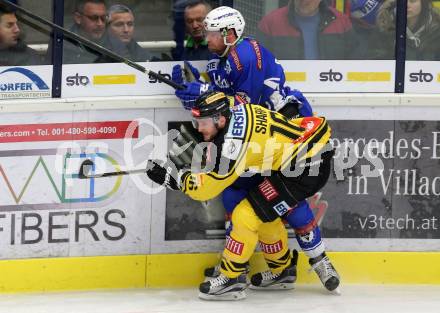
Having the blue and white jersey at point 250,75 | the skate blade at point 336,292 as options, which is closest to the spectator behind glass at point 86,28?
the blue and white jersey at point 250,75

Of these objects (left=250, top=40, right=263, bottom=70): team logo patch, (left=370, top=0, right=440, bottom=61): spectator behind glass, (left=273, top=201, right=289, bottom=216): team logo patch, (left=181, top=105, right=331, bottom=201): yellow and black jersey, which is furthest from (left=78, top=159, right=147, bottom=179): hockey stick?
(left=370, top=0, right=440, bottom=61): spectator behind glass

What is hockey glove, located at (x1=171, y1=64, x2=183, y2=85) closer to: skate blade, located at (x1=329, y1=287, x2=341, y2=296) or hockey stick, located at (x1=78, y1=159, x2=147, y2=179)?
hockey stick, located at (x1=78, y1=159, x2=147, y2=179)

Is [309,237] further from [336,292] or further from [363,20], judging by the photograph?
[363,20]

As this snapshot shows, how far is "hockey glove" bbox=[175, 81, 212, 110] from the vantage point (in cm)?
673

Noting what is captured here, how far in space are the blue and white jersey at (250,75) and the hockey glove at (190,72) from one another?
0.09m

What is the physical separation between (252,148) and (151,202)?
821 mm

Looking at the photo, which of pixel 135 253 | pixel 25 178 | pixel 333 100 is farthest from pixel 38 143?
pixel 333 100

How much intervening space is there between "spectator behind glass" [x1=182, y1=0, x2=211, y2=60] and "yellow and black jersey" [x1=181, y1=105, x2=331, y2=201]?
0.63 meters

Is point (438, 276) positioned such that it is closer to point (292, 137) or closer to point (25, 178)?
point (292, 137)

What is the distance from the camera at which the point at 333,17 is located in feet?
23.3

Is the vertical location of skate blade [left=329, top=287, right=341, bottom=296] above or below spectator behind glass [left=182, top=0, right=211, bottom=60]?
below

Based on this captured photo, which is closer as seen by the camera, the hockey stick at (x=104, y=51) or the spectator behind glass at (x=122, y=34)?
the hockey stick at (x=104, y=51)

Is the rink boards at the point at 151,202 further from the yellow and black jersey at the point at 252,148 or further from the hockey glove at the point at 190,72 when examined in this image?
the yellow and black jersey at the point at 252,148

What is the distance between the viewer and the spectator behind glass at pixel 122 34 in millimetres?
6914
